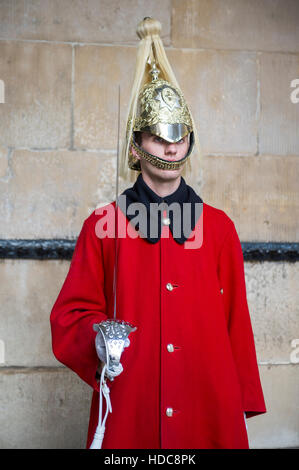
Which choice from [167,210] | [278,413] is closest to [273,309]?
[278,413]

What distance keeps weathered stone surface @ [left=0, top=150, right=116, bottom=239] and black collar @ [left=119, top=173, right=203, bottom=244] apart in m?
1.11

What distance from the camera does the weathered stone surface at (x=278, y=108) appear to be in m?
3.45

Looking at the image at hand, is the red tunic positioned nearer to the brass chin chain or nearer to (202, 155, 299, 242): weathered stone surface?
the brass chin chain

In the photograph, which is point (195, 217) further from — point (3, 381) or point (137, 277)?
point (3, 381)

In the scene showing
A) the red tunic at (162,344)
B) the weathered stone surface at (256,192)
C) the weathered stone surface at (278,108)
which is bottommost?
the red tunic at (162,344)

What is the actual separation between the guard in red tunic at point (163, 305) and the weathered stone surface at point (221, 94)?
1169 mm

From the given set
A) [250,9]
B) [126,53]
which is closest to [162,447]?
[126,53]

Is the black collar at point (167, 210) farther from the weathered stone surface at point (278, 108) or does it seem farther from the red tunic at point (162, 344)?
the weathered stone surface at point (278, 108)

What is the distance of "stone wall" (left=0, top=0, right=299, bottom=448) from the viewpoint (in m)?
3.25

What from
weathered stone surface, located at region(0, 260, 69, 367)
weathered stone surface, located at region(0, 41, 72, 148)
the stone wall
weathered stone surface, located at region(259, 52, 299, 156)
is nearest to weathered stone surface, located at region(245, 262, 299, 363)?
the stone wall

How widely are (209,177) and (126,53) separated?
32.5 inches

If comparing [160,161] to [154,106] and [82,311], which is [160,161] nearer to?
[154,106]

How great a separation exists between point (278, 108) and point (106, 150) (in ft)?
3.30

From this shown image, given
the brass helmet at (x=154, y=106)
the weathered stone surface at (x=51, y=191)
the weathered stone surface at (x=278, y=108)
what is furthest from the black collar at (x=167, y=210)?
the weathered stone surface at (x=278, y=108)
